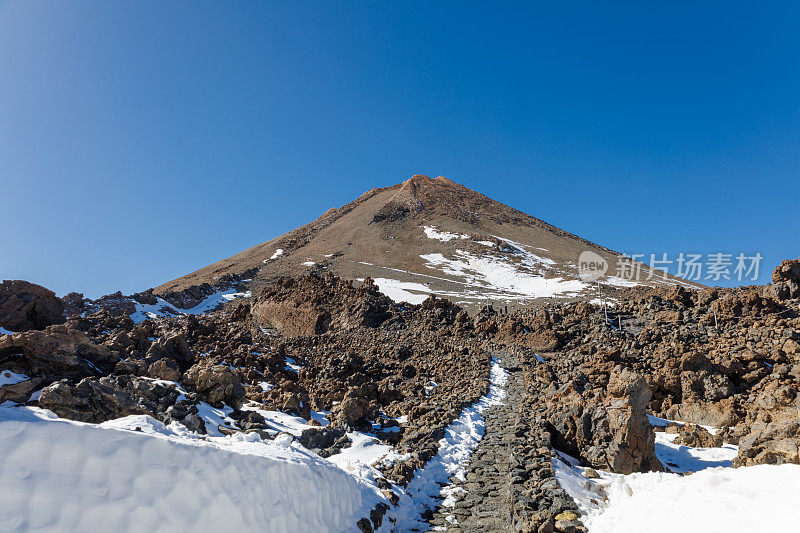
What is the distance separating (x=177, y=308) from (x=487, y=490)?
44.7m

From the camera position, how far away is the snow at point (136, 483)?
271cm

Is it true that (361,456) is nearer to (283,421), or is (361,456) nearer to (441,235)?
(283,421)

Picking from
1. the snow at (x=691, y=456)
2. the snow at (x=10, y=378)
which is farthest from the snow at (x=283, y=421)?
the snow at (x=691, y=456)

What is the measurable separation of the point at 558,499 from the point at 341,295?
33449 mm

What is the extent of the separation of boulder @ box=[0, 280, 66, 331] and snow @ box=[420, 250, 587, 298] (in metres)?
53.4

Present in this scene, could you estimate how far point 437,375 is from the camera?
21.5 meters

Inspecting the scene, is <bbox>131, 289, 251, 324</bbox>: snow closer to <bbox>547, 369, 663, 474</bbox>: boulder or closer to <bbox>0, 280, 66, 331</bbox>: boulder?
<bbox>0, 280, 66, 331</bbox>: boulder

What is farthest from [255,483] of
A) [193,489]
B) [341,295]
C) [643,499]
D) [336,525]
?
[341,295]

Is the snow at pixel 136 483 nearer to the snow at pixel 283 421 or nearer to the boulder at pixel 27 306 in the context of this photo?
the snow at pixel 283 421

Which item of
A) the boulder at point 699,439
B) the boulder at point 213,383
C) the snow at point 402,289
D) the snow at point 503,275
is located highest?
the snow at point 503,275

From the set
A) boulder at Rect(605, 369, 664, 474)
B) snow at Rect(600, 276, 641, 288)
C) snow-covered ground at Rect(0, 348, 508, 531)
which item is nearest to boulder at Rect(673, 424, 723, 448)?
boulder at Rect(605, 369, 664, 474)

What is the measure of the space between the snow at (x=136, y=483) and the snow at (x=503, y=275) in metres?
57.3

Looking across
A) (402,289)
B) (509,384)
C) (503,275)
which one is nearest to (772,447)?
(509,384)

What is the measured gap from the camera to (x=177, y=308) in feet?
147
